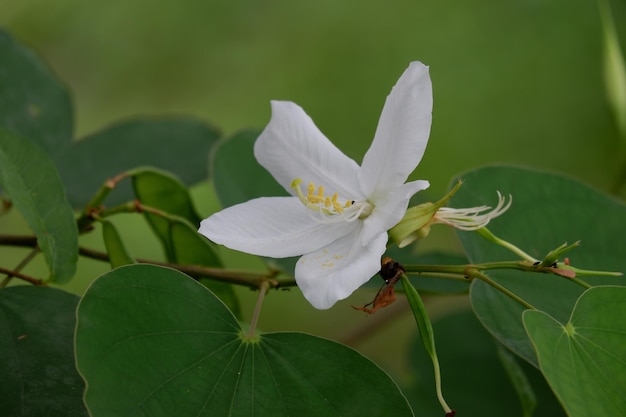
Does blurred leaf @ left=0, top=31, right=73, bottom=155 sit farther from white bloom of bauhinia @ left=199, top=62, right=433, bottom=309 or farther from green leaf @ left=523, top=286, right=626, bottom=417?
green leaf @ left=523, top=286, right=626, bottom=417

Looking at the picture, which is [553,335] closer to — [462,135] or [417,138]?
[417,138]

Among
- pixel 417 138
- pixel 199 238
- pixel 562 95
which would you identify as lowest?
pixel 562 95

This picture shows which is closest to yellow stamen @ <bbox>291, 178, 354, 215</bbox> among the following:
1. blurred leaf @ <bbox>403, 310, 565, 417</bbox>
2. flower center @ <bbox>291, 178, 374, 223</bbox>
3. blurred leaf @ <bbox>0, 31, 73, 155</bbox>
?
flower center @ <bbox>291, 178, 374, 223</bbox>

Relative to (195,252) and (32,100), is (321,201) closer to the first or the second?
(195,252)

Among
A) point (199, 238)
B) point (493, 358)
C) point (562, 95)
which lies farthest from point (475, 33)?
point (199, 238)

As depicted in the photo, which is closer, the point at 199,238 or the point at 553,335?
the point at 553,335

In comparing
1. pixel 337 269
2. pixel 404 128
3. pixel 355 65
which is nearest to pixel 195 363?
pixel 337 269
